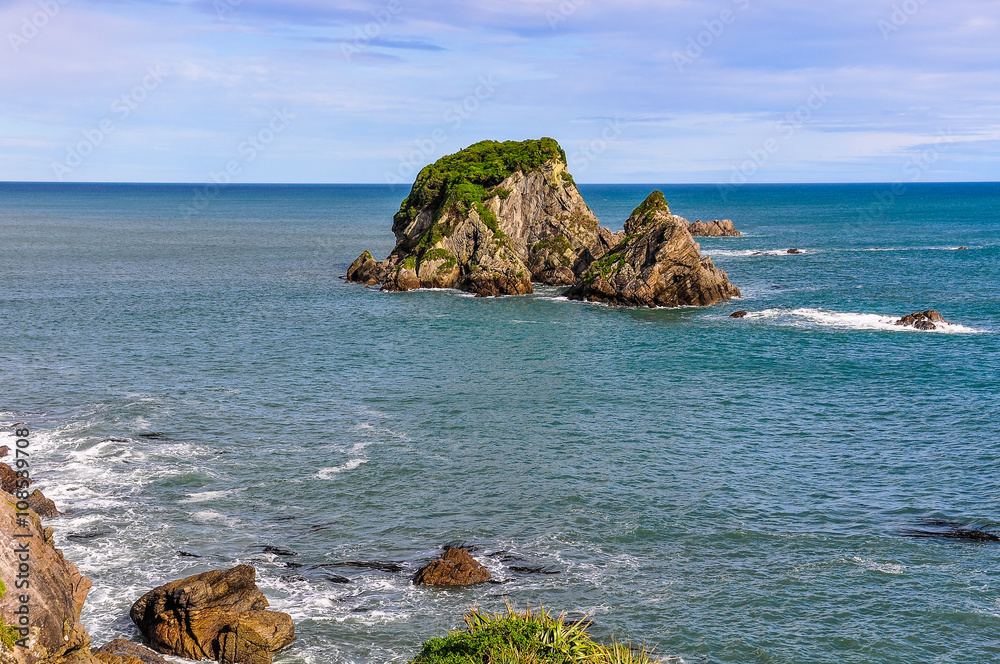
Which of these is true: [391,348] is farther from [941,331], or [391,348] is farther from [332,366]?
[941,331]

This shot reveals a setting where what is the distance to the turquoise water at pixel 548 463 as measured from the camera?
31547 millimetres

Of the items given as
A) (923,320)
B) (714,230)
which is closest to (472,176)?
(923,320)

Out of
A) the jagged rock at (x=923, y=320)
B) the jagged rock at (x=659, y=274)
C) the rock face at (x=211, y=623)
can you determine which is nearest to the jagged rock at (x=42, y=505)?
the rock face at (x=211, y=623)

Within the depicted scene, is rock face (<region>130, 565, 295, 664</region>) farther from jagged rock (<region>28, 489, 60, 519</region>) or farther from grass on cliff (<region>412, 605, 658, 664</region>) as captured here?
jagged rock (<region>28, 489, 60, 519</region>)

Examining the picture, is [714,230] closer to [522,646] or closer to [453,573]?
[453,573]

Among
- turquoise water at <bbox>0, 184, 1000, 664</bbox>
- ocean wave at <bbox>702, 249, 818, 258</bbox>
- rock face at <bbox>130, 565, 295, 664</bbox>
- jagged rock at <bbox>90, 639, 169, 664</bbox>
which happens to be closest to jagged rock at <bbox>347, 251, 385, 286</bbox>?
turquoise water at <bbox>0, 184, 1000, 664</bbox>

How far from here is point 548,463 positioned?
150 ft

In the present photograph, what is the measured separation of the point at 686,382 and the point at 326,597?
35.9 m

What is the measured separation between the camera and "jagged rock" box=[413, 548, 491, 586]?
108 feet

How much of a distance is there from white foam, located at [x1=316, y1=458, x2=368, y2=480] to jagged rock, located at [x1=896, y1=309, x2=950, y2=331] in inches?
2190

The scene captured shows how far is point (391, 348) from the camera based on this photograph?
73.1 meters

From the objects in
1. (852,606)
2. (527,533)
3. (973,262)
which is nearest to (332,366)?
(527,533)

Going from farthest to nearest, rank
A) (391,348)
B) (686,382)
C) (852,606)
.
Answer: (391,348)
(686,382)
(852,606)

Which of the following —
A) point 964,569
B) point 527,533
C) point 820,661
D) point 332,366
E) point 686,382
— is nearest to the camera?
point 820,661
